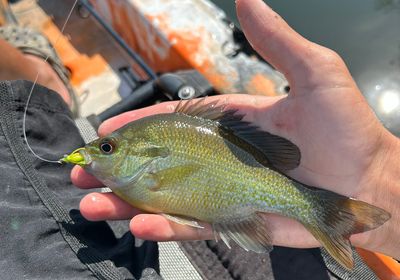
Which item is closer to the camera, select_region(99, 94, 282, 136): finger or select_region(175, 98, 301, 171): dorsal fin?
select_region(175, 98, 301, 171): dorsal fin

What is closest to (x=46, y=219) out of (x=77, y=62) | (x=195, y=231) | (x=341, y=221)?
(x=195, y=231)

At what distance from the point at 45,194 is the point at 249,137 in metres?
1.41

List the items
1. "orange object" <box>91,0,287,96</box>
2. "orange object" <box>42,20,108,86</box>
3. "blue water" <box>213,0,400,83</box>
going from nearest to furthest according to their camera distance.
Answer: "orange object" <box>91,0,287,96</box>, "orange object" <box>42,20,108,86</box>, "blue water" <box>213,0,400,83</box>

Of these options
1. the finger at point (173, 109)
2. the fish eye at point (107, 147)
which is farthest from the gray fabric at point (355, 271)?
the fish eye at point (107, 147)

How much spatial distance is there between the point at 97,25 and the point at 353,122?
4.31 metres

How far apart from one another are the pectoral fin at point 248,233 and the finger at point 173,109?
0.90 meters

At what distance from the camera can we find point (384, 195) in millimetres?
2906

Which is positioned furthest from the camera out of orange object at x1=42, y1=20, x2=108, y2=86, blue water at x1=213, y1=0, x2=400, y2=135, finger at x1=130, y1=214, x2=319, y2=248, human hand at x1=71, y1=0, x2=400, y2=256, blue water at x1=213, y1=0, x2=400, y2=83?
blue water at x1=213, y1=0, x2=400, y2=83

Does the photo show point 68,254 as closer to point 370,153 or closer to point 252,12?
point 252,12

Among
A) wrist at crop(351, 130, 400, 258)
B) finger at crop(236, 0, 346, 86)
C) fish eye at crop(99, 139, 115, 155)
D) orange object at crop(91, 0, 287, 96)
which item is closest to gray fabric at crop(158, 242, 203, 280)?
fish eye at crop(99, 139, 115, 155)

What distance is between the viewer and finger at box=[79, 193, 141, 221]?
257 cm

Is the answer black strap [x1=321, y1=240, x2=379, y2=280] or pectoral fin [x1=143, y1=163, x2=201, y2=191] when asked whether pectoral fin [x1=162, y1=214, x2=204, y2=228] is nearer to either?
pectoral fin [x1=143, y1=163, x2=201, y2=191]

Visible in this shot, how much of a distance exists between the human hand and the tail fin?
0.32 metres

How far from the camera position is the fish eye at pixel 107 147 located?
8.52 ft
